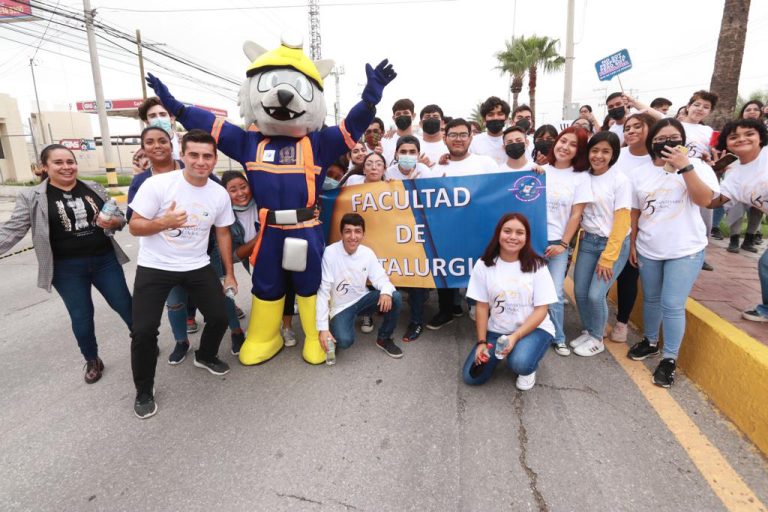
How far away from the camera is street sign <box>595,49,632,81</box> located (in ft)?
18.8

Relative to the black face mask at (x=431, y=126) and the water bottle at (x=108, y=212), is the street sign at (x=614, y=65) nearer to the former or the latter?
the black face mask at (x=431, y=126)

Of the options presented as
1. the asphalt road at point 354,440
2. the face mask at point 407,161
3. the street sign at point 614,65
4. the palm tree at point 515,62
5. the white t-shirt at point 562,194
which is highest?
the palm tree at point 515,62

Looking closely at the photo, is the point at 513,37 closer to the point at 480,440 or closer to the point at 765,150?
the point at 765,150

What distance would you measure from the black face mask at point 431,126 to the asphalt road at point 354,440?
227cm

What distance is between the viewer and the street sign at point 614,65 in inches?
226

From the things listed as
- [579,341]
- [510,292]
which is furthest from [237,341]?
[579,341]

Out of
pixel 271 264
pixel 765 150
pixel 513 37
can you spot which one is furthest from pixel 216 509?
pixel 513 37

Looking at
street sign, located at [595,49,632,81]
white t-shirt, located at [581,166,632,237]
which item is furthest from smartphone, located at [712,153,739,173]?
street sign, located at [595,49,632,81]

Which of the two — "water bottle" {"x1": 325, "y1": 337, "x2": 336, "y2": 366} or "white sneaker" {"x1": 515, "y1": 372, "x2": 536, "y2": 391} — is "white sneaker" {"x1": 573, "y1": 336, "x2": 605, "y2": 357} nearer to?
"white sneaker" {"x1": 515, "y1": 372, "x2": 536, "y2": 391}

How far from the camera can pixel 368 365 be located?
3152 millimetres

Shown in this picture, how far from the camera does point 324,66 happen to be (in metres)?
3.48

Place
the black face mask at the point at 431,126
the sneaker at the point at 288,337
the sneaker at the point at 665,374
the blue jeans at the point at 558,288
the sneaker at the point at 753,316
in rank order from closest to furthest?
1. the sneaker at the point at 665,374
2. the sneaker at the point at 753,316
3. the blue jeans at the point at 558,288
4. the sneaker at the point at 288,337
5. the black face mask at the point at 431,126

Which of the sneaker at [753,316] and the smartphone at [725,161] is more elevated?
the smartphone at [725,161]

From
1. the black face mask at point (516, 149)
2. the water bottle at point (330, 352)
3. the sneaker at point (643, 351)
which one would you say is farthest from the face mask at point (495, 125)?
the water bottle at point (330, 352)
